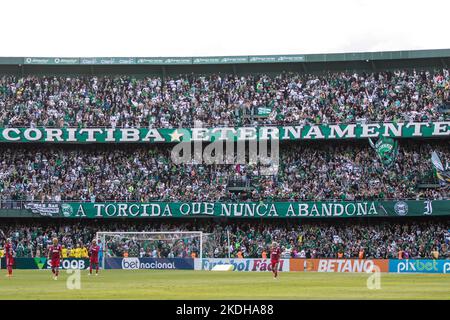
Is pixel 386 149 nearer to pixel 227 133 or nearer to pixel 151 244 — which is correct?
pixel 227 133

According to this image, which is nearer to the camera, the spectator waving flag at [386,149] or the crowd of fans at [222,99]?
the spectator waving flag at [386,149]

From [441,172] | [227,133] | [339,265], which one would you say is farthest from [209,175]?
[441,172]

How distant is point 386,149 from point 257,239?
1202 cm

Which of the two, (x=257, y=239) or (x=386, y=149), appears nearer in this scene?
(x=257, y=239)

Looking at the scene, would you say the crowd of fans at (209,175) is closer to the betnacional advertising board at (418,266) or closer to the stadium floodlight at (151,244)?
the stadium floodlight at (151,244)

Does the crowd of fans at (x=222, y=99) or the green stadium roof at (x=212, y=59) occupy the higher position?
the green stadium roof at (x=212, y=59)

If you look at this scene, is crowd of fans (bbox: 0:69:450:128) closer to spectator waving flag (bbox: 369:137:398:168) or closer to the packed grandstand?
the packed grandstand

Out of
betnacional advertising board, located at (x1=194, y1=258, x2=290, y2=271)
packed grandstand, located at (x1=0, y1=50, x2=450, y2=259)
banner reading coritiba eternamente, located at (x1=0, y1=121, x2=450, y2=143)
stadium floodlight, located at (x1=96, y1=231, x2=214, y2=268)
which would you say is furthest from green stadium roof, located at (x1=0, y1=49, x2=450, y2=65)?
betnacional advertising board, located at (x1=194, y1=258, x2=290, y2=271)

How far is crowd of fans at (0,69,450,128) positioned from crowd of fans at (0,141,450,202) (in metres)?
2.49

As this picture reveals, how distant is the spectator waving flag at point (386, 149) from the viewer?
65.2 m

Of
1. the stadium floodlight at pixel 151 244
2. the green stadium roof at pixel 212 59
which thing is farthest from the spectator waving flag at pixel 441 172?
the stadium floodlight at pixel 151 244

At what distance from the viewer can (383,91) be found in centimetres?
6969

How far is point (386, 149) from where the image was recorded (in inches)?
2579

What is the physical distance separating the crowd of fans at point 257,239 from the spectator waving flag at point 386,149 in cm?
467
